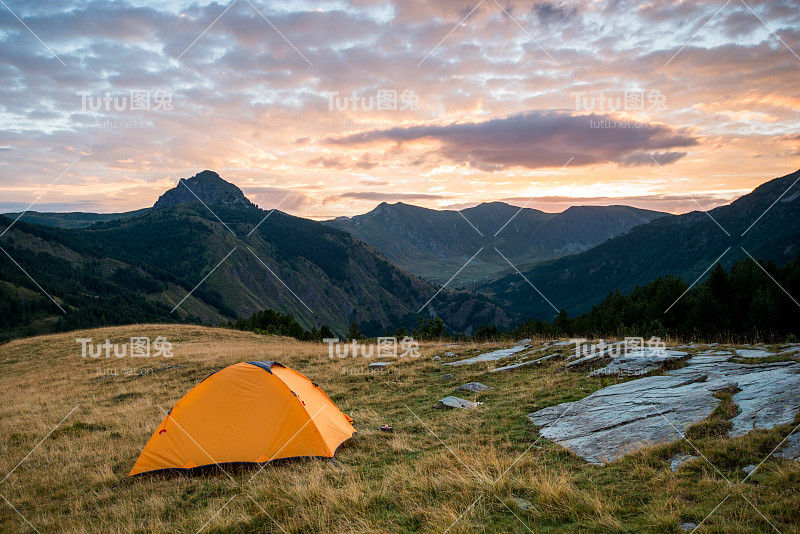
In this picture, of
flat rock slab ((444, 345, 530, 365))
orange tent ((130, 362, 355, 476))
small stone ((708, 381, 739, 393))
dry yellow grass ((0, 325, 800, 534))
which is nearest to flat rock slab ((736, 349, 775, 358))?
small stone ((708, 381, 739, 393))

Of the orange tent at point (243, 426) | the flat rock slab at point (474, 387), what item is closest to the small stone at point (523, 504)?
the orange tent at point (243, 426)

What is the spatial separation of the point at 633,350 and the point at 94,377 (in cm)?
2881

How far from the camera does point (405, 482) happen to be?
762 cm

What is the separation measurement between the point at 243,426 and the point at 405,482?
16.7 ft

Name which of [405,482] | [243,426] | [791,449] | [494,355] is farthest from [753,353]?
[243,426]

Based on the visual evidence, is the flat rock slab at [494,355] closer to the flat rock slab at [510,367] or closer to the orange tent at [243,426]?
the flat rock slab at [510,367]

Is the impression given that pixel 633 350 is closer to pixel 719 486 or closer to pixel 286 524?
pixel 719 486

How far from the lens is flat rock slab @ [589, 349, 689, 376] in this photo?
13652mm

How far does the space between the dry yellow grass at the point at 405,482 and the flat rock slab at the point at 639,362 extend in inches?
33.7

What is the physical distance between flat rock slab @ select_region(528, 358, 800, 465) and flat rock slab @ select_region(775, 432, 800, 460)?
0.68 metres

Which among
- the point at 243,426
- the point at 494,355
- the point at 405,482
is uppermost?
the point at 243,426

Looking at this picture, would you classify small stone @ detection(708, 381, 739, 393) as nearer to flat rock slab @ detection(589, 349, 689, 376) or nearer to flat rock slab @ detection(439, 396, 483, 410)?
flat rock slab @ detection(589, 349, 689, 376)

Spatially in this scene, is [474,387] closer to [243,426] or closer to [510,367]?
[510,367]

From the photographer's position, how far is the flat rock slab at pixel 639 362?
44.8ft
